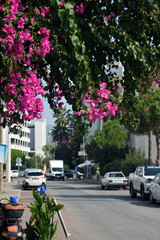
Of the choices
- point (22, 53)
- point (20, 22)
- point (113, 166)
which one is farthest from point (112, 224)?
point (113, 166)

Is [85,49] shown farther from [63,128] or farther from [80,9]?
[63,128]

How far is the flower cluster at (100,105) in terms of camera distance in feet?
24.3

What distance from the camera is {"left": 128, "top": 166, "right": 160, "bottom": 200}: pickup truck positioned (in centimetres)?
2484

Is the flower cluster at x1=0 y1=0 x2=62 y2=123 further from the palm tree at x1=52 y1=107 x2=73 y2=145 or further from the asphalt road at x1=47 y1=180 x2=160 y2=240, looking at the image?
the palm tree at x1=52 y1=107 x2=73 y2=145

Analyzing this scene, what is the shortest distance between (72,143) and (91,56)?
120 m

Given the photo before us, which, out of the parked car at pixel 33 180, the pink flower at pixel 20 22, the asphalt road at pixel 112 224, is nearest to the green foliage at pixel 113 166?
the parked car at pixel 33 180

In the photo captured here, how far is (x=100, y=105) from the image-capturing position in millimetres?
7695

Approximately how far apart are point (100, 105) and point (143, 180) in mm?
18405

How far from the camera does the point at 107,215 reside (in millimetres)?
17391

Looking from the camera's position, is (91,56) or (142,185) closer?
(91,56)

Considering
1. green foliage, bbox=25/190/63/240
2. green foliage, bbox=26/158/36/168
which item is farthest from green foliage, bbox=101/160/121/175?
green foliage, bbox=26/158/36/168

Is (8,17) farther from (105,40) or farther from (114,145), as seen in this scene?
(114,145)


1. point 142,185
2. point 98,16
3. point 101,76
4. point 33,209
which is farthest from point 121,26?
point 142,185

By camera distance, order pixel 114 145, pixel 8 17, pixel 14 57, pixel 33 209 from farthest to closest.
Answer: pixel 114 145
pixel 33 209
pixel 14 57
pixel 8 17
